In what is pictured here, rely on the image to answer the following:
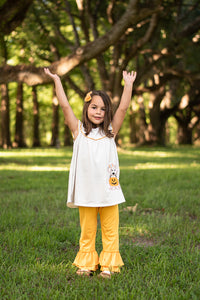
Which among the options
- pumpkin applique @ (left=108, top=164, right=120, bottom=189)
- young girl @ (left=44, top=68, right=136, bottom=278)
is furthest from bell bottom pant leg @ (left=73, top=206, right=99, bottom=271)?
pumpkin applique @ (left=108, top=164, right=120, bottom=189)

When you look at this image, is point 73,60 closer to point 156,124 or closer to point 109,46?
point 109,46

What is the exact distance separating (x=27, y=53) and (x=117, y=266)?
19475 millimetres

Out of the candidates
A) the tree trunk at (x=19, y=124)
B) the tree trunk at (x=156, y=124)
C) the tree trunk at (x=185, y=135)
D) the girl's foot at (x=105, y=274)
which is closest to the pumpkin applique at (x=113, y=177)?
the girl's foot at (x=105, y=274)

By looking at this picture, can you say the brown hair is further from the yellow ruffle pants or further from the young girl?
the yellow ruffle pants

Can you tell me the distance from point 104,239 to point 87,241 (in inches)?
6.1

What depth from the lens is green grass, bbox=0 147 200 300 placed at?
9.50ft

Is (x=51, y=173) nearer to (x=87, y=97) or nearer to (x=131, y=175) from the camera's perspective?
(x=131, y=175)

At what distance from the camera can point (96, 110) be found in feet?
11.0

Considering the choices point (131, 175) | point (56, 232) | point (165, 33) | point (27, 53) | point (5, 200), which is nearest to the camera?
point (56, 232)

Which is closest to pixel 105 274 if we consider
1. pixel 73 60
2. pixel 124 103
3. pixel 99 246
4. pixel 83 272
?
pixel 83 272

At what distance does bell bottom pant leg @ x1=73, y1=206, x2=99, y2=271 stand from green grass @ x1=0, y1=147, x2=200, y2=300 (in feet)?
0.40

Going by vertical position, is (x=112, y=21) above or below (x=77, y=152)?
above

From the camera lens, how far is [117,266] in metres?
3.30

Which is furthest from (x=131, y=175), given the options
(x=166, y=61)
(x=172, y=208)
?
(x=166, y=61)
